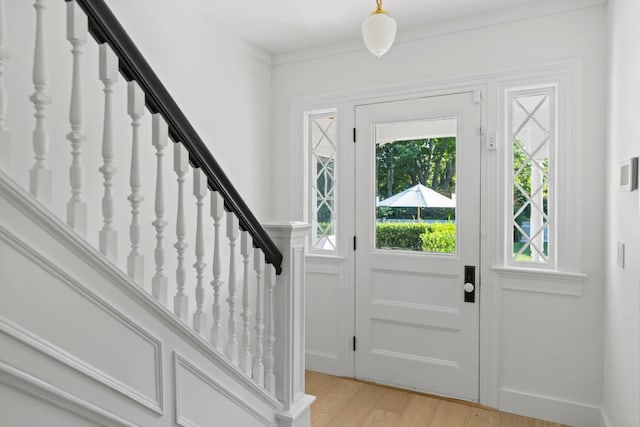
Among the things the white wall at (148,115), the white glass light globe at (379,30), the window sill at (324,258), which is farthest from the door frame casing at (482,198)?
the white glass light globe at (379,30)

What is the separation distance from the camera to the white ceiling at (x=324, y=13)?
2561 mm

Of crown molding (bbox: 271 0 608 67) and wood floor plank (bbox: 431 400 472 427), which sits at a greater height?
crown molding (bbox: 271 0 608 67)

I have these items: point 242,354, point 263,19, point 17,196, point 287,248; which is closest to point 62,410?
point 17,196

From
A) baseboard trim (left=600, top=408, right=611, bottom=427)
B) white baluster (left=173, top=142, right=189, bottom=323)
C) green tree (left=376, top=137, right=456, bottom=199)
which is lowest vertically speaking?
baseboard trim (left=600, top=408, right=611, bottom=427)

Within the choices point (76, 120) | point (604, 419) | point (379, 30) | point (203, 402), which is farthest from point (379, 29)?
point (604, 419)

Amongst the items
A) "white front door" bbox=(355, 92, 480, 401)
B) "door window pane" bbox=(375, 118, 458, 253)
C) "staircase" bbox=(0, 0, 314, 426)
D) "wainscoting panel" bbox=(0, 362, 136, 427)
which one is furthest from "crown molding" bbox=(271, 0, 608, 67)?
"wainscoting panel" bbox=(0, 362, 136, 427)

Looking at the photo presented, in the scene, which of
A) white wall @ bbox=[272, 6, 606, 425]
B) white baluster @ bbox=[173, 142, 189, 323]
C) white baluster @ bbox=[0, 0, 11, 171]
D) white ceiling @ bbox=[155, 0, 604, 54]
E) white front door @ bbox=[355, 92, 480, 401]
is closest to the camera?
white baluster @ bbox=[0, 0, 11, 171]

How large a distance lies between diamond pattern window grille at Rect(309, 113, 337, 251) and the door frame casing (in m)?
0.10

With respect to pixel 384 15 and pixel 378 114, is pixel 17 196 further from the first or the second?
pixel 378 114

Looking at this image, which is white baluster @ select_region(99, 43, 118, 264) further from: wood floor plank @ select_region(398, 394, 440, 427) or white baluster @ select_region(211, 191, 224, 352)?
wood floor plank @ select_region(398, 394, 440, 427)

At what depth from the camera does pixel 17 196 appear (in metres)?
0.89

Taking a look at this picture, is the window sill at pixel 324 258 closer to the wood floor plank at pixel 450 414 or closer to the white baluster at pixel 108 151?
the wood floor plank at pixel 450 414

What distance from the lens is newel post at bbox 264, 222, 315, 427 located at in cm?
173

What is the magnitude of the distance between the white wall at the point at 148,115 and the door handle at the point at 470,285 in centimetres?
169
